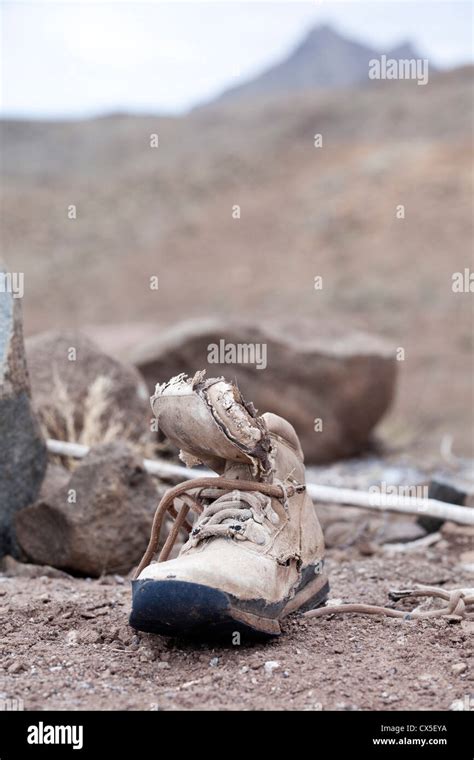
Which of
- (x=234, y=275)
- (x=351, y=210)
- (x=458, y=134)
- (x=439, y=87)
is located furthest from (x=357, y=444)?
(x=439, y=87)

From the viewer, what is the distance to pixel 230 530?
98.7 inches

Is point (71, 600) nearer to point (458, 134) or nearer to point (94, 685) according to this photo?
point (94, 685)

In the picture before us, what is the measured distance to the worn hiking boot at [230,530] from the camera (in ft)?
7.57

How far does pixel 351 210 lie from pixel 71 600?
18235mm

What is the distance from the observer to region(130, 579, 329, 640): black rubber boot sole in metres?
2.28

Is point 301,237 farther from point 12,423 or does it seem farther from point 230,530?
point 230,530

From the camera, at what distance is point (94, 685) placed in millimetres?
2174

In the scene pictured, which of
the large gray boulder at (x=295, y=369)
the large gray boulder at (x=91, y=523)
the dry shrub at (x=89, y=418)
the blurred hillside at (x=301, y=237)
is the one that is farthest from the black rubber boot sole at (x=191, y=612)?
the blurred hillside at (x=301, y=237)

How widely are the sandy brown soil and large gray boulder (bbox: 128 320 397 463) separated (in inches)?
181

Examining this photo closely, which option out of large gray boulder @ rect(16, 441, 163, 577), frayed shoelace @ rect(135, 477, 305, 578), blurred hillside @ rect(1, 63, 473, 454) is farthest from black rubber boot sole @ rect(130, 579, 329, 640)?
blurred hillside @ rect(1, 63, 473, 454)

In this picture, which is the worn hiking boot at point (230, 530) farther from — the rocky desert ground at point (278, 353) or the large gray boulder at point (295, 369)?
the large gray boulder at point (295, 369)

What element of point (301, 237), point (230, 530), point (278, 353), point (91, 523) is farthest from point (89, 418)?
point (301, 237)

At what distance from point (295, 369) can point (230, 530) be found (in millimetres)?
5273

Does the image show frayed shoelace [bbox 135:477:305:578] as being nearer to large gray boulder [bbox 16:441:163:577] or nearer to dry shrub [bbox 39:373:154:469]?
large gray boulder [bbox 16:441:163:577]
